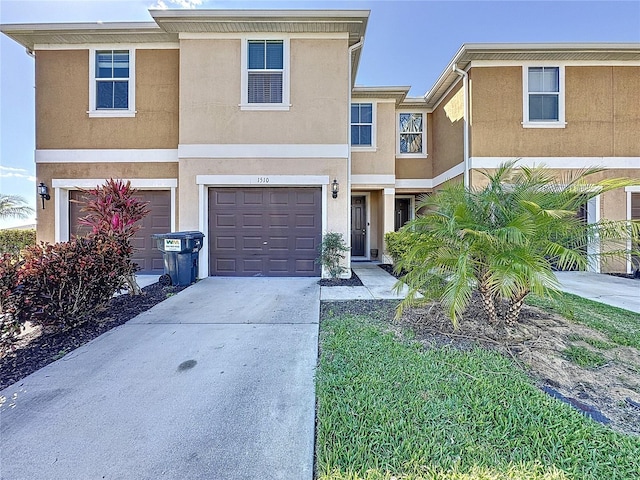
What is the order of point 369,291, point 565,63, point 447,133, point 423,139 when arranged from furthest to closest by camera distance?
point 423,139 < point 447,133 < point 565,63 < point 369,291

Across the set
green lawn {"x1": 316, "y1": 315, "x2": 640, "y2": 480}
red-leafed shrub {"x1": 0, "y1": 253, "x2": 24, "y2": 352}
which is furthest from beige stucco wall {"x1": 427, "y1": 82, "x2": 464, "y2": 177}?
red-leafed shrub {"x1": 0, "y1": 253, "x2": 24, "y2": 352}

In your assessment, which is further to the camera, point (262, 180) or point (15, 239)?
point (15, 239)

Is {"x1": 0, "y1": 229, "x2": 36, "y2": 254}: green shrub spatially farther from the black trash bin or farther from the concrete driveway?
the concrete driveway

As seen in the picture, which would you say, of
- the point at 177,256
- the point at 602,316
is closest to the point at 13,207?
the point at 177,256

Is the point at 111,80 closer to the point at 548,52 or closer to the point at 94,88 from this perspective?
the point at 94,88

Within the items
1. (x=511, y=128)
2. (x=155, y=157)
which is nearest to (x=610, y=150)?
(x=511, y=128)

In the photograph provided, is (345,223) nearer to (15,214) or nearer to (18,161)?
(18,161)

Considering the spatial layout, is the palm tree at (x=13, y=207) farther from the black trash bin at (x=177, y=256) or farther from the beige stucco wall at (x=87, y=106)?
the black trash bin at (x=177, y=256)

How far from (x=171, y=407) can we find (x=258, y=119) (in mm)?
6820

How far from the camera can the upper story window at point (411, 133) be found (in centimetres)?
1172

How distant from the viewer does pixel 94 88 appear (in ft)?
26.7

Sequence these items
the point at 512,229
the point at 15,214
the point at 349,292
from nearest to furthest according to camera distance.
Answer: the point at 512,229 → the point at 349,292 → the point at 15,214

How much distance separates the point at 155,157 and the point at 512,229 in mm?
8504

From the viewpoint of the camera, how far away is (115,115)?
8.16m
